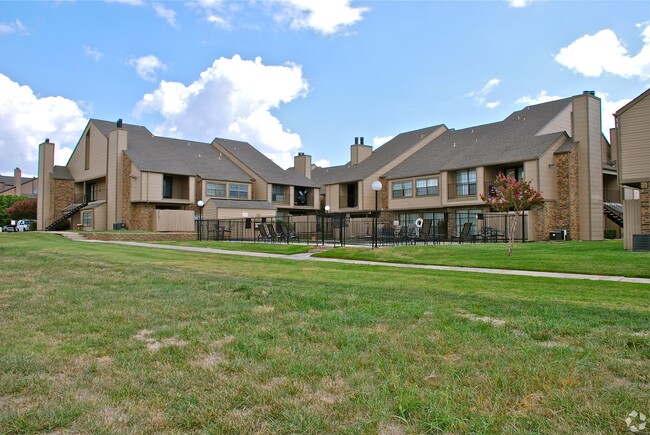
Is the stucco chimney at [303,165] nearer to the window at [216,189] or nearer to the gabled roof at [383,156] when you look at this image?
the gabled roof at [383,156]

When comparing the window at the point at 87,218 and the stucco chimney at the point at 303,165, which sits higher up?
the stucco chimney at the point at 303,165

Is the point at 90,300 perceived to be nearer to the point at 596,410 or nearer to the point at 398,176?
the point at 596,410

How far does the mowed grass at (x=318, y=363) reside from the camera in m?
2.87

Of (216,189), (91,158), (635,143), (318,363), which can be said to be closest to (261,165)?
(216,189)

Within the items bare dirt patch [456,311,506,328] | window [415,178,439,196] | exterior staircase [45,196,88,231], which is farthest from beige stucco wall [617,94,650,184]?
exterior staircase [45,196,88,231]

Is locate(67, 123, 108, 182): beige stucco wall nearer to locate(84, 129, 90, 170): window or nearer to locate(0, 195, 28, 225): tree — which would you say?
locate(84, 129, 90, 170): window

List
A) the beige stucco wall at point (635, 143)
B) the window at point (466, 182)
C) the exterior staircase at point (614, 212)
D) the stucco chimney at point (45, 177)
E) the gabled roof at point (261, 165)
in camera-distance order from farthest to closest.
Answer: the gabled roof at point (261, 165), the stucco chimney at point (45, 177), the window at point (466, 182), the exterior staircase at point (614, 212), the beige stucco wall at point (635, 143)

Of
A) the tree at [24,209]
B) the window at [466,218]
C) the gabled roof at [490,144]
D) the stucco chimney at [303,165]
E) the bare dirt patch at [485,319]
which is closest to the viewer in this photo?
the bare dirt patch at [485,319]

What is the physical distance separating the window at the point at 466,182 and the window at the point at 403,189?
4634mm

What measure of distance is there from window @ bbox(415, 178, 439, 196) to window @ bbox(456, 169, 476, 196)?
210 centimetres

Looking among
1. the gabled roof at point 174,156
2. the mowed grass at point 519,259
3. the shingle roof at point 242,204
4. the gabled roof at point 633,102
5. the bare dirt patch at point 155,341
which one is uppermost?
the gabled roof at point 174,156

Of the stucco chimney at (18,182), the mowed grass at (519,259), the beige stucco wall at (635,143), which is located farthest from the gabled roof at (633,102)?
the stucco chimney at (18,182)

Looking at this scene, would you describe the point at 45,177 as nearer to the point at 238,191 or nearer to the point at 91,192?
the point at 91,192

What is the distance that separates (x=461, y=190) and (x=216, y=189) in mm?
21805
